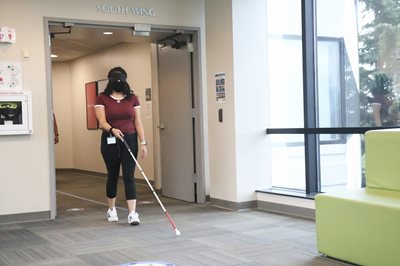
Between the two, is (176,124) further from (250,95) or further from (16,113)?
(16,113)

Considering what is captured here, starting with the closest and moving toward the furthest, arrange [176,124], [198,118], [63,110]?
1. [198,118]
2. [176,124]
3. [63,110]

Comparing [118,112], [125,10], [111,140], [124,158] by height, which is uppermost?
[125,10]

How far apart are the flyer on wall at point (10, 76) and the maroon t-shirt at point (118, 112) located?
37.3 inches

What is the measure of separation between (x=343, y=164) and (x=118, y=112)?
2.24 metres

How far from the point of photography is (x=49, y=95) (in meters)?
5.36

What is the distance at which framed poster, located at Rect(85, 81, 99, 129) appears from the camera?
32.4ft

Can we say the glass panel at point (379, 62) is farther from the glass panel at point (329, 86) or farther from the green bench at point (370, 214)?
the green bench at point (370, 214)

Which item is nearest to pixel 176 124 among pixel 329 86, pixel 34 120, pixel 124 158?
pixel 124 158

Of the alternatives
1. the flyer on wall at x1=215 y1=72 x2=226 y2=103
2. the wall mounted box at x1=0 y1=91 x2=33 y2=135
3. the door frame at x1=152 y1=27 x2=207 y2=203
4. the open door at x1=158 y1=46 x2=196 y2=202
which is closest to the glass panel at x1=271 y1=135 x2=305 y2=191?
the flyer on wall at x1=215 y1=72 x2=226 y2=103

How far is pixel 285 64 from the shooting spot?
19.0ft

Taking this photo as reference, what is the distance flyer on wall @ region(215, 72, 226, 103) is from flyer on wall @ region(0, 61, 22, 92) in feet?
6.85

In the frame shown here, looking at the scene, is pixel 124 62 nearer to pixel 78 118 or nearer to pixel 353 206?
pixel 78 118

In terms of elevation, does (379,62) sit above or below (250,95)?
above

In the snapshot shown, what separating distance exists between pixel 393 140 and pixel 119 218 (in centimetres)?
290
